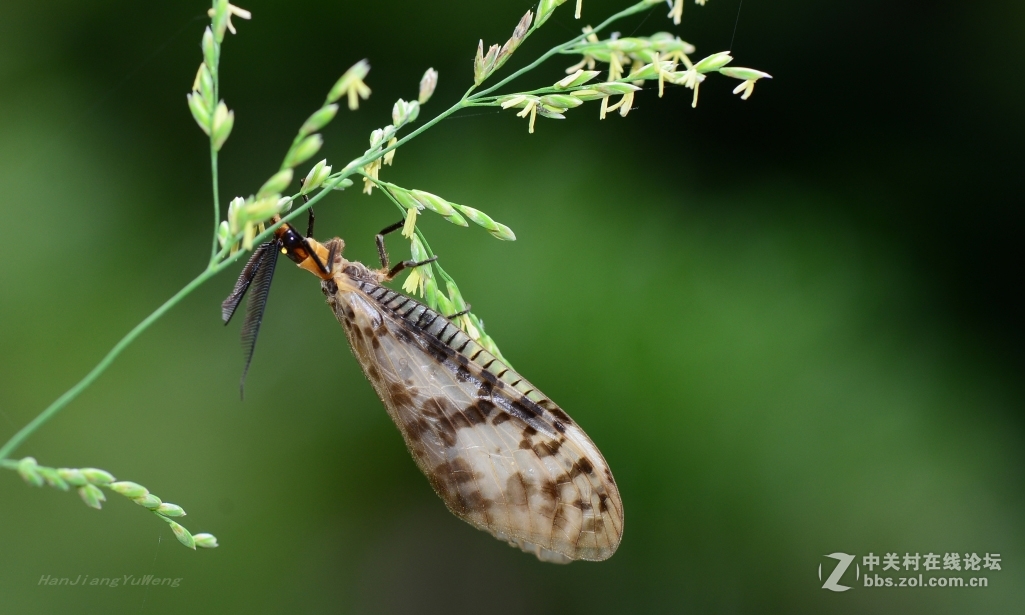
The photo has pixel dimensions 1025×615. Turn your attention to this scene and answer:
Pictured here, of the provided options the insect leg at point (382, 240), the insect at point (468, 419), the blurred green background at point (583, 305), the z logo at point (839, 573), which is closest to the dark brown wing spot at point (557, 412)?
the insect at point (468, 419)

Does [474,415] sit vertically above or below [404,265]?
below

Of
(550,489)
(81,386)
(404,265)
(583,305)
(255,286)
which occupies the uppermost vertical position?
(583,305)

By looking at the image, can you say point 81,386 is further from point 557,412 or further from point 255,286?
point 557,412

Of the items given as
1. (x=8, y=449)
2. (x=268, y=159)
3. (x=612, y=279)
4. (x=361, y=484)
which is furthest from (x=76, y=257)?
(x=8, y=449)

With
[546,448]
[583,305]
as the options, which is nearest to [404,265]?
[546,448]

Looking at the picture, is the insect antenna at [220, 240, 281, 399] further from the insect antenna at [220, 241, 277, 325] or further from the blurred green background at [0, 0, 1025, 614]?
the blurred green background at [0, 0, 1025, 614]

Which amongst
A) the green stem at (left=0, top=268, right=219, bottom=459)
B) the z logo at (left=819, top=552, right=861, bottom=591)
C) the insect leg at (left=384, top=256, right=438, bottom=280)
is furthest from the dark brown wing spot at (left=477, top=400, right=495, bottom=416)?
the z logo at (left=819, top=552, right=861, bottom=591)
